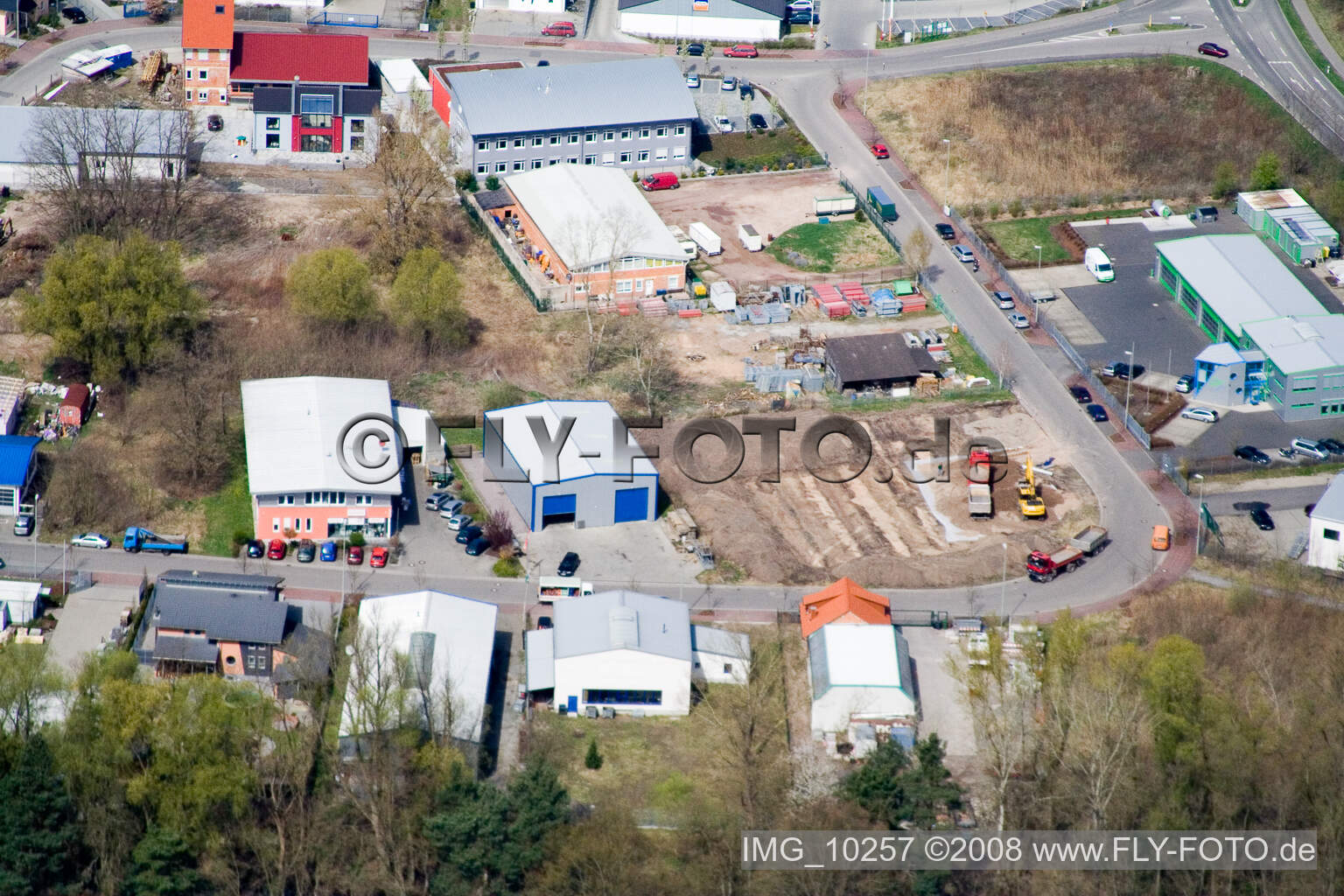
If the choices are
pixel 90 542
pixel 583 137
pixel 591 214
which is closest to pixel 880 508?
pixel 591 214

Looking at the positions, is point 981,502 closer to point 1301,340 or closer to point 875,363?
point 875,363

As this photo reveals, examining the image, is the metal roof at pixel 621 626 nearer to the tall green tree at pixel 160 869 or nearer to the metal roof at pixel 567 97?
the tall green tree at pixel 160 869

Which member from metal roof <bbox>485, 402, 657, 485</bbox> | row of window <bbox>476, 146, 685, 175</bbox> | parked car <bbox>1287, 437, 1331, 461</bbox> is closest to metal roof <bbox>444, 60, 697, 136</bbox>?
row of window <bbox>476, 146, 685, 175</bbox>

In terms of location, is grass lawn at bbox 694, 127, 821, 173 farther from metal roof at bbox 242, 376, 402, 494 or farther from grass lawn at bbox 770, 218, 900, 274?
metal roof at bbox 242, 376, 402, 494

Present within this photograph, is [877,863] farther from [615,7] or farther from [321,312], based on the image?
[615,7]

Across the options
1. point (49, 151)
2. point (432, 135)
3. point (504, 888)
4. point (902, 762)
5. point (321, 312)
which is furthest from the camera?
point (432, 135)

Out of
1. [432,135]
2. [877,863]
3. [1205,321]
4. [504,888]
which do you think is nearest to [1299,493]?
[1205,321]
